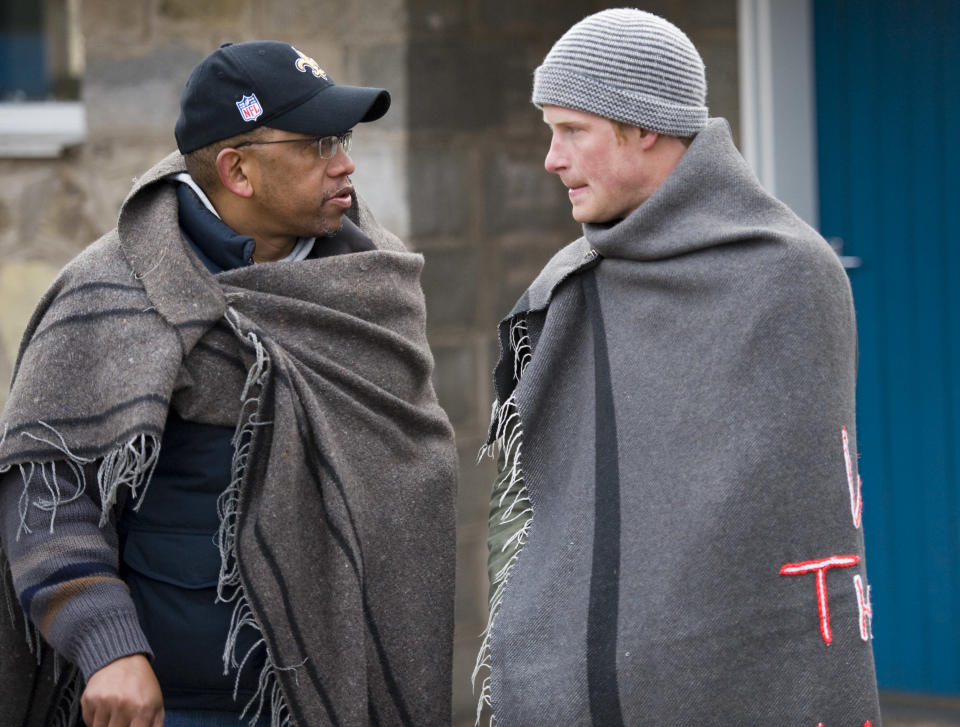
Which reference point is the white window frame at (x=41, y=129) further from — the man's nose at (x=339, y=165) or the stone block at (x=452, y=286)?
the man's nose at (x=339, y=165)

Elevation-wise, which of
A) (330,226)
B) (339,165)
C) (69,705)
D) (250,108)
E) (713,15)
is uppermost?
(713,15)

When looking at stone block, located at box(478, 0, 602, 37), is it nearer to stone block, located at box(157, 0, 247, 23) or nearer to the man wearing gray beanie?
stone block, located at box(157, 0, 247, 23)

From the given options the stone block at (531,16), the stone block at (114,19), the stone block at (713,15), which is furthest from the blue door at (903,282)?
the stone block at (114,19)

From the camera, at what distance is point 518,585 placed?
7.99ft

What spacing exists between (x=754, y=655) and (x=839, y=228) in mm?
2619

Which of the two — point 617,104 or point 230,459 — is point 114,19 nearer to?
point 230,459

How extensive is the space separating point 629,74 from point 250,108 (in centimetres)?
67

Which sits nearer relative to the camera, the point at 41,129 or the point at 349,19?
the point at 349,19

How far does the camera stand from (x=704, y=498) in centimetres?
228

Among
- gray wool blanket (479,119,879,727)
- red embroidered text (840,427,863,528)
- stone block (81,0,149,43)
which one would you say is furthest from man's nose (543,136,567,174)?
stone block (81,0,149,43)

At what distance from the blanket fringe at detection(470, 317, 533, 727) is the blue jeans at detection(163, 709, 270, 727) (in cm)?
43

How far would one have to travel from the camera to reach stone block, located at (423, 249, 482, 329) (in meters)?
4.45

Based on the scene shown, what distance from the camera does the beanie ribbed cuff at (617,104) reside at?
2.37m

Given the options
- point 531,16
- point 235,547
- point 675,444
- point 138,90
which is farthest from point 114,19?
point 675,444
